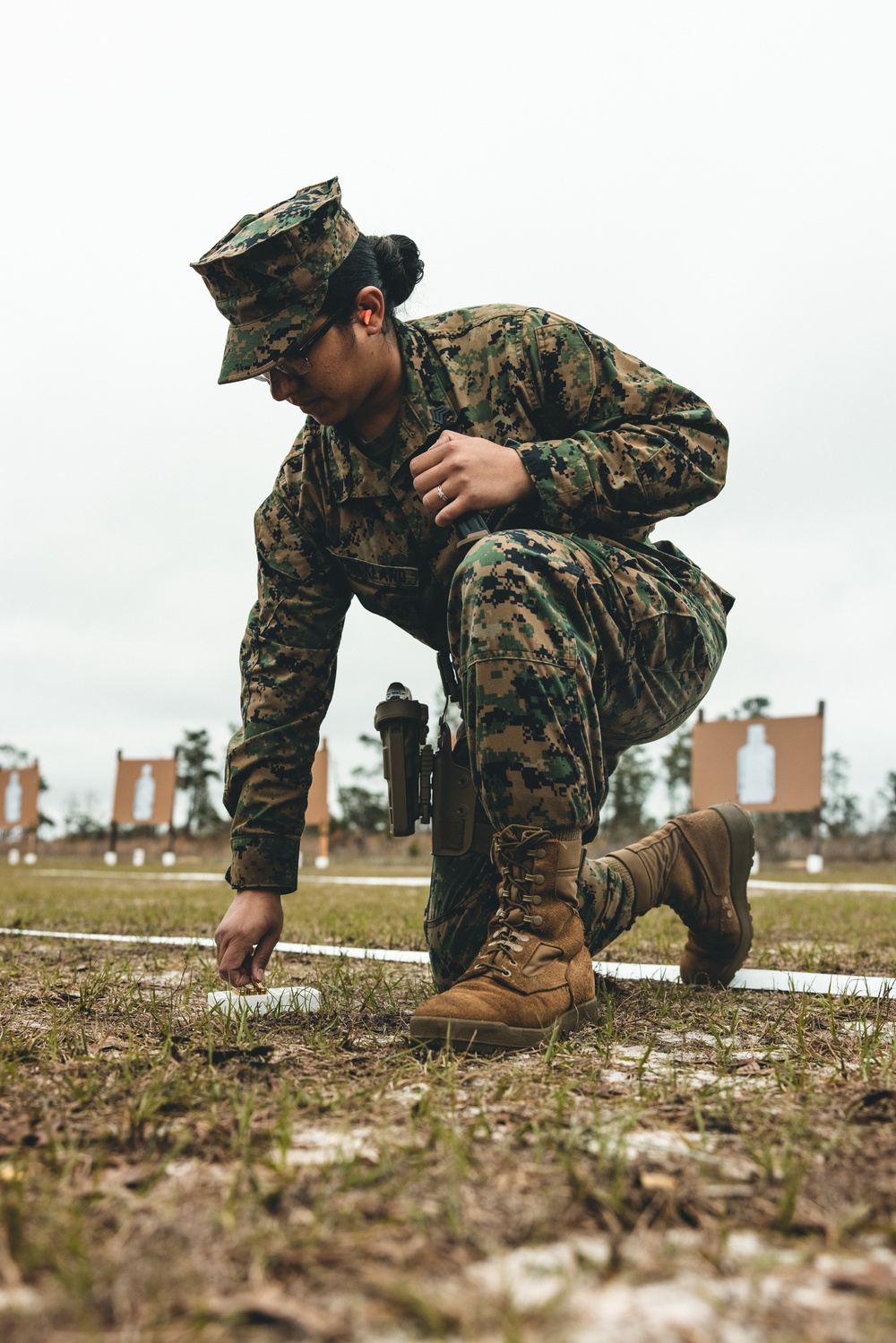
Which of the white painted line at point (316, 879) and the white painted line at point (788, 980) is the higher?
the white painted line at point (788, 980)

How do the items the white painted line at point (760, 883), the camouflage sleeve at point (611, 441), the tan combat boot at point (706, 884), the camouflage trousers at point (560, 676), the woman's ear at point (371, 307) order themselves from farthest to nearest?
the white painted line at point (760, 883)
the tan combat boot at point (706, 884)
the woman's ear at point (371, 307)
the camouflage sleeve at point (611, 441)
the camouflage trousers at point (560, 676)

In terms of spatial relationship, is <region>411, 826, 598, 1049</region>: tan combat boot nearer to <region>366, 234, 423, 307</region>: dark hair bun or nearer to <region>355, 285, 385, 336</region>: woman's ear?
<region>355, 285, 385, 336</region>: woman's ear

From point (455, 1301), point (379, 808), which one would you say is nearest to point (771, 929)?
point (455, 1301)

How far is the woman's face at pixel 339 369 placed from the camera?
2.06 metres

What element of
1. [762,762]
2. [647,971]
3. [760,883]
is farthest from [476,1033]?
[762,762]

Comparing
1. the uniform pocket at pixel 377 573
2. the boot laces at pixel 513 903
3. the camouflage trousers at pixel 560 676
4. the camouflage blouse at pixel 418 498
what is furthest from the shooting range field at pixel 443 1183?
the uniform pocket at pixel 377 573

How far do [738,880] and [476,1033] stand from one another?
1.08 metres

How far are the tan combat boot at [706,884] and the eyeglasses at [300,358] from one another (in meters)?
1.23

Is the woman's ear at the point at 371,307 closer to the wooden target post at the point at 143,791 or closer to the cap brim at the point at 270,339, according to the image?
the cap brim at the point at 270,339

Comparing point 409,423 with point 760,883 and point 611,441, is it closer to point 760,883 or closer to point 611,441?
point 611,441

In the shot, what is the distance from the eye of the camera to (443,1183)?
0.89 meters

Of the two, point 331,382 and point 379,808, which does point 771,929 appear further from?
point 379,808

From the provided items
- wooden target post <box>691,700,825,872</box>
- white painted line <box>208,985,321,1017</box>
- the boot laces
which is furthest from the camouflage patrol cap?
wooden target post <box>691,700,825,872</box>

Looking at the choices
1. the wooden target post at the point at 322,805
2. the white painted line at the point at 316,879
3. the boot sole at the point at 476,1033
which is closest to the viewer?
the boot sole at the point at 476,1033
